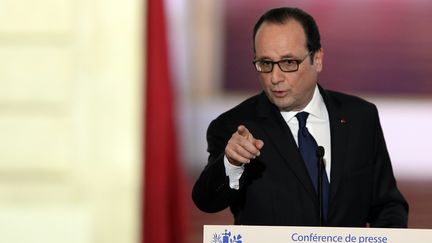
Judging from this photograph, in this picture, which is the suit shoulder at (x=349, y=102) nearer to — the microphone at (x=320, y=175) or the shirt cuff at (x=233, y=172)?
the microphone at (x=320, y=175)

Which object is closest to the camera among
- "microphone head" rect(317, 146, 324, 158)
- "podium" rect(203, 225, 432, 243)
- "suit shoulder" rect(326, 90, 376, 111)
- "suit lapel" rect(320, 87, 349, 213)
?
"podium" rect(203, 225, 432, 243)

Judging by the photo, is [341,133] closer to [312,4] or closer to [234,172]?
[234,172]

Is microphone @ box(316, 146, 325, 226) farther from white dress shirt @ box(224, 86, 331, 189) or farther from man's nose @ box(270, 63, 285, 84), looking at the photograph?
man's nose @ box(270, 63, 285, 84)

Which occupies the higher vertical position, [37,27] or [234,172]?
[37,27]

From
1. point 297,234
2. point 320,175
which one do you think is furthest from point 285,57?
point 297,234

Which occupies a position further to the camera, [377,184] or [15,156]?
[15,156]

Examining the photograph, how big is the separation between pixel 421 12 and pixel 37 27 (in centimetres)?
242

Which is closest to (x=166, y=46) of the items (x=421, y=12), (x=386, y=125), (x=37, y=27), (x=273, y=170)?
(x=37, y=27)

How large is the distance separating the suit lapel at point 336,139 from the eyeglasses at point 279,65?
15 centimetres

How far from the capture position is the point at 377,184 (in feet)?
6.63

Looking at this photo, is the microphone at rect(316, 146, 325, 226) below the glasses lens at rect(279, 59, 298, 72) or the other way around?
below

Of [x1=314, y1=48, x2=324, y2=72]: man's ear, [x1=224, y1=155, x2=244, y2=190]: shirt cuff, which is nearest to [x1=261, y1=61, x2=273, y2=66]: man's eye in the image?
[x1=314, y1=48, x2=324, y2=72]: man's ear

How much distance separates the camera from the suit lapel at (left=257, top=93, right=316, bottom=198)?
1.96 metres

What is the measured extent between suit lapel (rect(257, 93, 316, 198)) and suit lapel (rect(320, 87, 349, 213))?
6 cm
